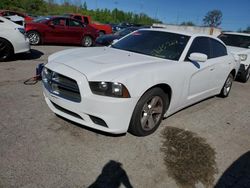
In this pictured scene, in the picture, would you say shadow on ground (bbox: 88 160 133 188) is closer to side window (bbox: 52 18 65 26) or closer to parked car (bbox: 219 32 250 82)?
parked car (bbox: 219 32 250 82)

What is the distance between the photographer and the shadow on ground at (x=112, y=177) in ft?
8.97

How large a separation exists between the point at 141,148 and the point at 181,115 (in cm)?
160

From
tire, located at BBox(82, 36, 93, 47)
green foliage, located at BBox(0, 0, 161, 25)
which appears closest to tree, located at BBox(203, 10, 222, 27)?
green foliage, located at BBox(0, 0, 161, 25)

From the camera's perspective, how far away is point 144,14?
256ft

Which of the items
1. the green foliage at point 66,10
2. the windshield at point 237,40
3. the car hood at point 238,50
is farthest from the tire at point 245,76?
the green foliage at point 66,10

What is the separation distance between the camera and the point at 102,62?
12.0 ft

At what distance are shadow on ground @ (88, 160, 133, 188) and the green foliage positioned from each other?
4058 cm

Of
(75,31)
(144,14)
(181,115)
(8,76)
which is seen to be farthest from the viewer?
(144,14)

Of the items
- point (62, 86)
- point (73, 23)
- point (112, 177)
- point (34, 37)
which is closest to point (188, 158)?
point (112, 177)

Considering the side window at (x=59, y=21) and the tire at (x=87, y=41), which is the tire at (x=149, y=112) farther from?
the tire at (x=87, y=41)

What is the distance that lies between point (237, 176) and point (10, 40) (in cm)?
701

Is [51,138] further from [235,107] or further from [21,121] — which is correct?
[235,107]

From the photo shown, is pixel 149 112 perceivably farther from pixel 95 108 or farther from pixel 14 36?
pixel 14 36

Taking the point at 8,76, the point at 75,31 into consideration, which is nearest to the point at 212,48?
the point at 8,76
